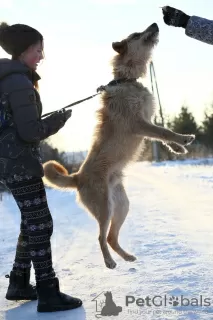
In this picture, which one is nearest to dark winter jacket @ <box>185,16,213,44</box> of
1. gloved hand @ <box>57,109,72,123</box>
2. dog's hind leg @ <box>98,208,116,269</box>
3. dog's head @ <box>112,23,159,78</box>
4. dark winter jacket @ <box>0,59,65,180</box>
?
gloved hand @ <box>57,109,72,123</box>

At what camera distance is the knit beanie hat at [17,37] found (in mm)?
3479

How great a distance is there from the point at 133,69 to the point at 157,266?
1962 mm

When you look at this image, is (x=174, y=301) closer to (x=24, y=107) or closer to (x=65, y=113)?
(x=65, y=113)

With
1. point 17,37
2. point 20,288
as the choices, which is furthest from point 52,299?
point 17,37

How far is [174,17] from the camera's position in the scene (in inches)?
135

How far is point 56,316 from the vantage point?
341 centimetres

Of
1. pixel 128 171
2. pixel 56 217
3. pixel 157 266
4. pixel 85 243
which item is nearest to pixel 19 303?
pixel 157 266

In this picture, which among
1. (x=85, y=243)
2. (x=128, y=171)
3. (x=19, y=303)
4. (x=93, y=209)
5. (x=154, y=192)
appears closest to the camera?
(x=19, y=303)

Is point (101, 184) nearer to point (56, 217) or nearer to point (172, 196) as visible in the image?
point (56, 217)

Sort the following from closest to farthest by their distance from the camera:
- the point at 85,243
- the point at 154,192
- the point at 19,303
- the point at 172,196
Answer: the point at 19,303, the point at 85,243, the point at 172,196, the point at 154,192

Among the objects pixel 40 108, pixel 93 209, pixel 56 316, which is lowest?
pixel 56 316

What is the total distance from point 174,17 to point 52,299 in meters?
2.27

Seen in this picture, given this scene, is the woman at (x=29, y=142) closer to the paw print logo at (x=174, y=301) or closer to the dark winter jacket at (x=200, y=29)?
the paw print logo at (x=174, y=301)

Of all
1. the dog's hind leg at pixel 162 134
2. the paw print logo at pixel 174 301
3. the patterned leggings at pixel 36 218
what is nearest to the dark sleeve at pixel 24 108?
the patterned leggings at pixel 36 218
